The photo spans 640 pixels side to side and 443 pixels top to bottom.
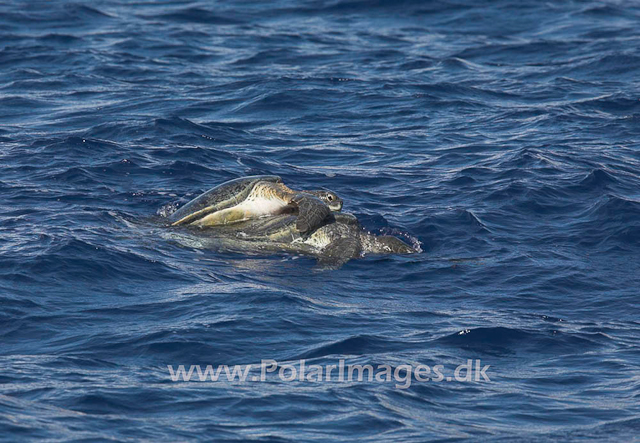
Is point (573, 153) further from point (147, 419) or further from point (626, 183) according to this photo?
point (147, 419)

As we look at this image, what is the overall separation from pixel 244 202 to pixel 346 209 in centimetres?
171

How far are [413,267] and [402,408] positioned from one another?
3.84m

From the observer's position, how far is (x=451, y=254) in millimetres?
12562

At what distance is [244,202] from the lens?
12930 millimetres

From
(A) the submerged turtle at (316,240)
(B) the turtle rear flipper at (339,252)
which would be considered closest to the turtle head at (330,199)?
(A) the submerged turtle at (316,240)

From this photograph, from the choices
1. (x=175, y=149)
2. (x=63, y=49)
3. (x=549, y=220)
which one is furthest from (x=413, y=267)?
(x=63, y=49)

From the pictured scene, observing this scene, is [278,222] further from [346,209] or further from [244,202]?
[346,209]

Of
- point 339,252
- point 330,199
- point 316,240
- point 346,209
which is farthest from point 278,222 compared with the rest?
point 346,209

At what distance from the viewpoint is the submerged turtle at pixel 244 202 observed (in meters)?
12.8

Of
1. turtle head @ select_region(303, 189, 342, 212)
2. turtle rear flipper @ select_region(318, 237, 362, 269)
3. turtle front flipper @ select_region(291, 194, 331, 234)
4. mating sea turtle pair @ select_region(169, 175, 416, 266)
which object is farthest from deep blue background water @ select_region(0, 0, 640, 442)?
turtle head @ select_region(303, 189, 342, 212)

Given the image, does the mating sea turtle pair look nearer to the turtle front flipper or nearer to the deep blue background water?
the turtle front flipper

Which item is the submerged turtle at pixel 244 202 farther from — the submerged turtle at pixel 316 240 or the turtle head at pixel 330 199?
the submerged turtle at pixel 316 240

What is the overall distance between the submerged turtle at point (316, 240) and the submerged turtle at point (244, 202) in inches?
10.2

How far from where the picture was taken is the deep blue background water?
27.3 feet
